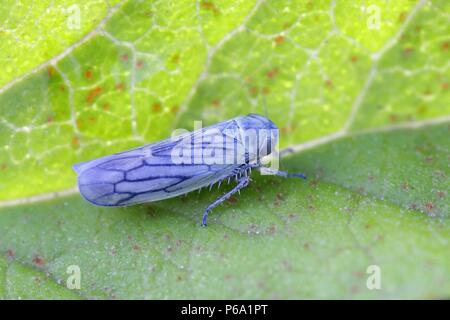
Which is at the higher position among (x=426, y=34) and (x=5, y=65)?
(x=426, y=34)

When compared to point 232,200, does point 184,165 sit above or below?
above

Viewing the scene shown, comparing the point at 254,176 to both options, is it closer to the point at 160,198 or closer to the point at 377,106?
the point at 160,198

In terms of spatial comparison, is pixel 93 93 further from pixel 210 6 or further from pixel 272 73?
pixel 272 73

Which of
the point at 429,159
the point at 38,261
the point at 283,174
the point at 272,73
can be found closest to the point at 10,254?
the point at 38,261

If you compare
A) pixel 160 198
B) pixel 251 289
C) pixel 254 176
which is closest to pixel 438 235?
pixel 251 289

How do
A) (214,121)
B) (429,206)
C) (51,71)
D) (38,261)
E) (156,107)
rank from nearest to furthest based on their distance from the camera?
1. (429,206)
2. (38,261)
3. (51,71)
4. (156,107)
5. (214,121)
